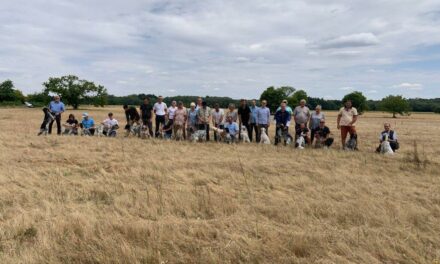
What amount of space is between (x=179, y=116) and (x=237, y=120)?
2128 mm

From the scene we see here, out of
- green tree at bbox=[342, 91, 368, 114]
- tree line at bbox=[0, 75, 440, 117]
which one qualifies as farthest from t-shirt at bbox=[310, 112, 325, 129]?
green tree at bbox=[342, 91, 368, 114]

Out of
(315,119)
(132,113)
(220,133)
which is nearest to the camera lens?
(315,119)

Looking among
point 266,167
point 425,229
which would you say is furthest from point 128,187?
point 425,229

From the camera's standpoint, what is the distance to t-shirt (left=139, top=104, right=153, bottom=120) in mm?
14242

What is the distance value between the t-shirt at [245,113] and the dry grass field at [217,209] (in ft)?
13.8

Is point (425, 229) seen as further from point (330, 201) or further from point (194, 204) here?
point (194, 204)

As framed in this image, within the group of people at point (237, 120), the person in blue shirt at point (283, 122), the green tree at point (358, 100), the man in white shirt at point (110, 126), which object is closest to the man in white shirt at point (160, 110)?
the group of people at point (237, 120)

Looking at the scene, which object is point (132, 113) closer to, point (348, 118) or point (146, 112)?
point (146, 112)

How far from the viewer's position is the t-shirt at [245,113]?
1366 cm

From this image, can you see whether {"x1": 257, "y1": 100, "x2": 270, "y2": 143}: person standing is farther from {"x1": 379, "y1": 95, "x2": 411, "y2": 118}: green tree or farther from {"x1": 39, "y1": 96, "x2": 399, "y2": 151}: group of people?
{"x1": 379, "y1": 95, "x2": 411, "y2": 118}: green tree

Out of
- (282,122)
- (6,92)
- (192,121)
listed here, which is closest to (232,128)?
(192,121)

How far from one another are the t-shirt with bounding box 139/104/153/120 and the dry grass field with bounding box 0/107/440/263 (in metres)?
4.83

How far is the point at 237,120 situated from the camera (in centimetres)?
1394

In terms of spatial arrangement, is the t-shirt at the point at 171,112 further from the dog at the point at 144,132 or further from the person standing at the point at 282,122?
the person standing at the point at 282,122
